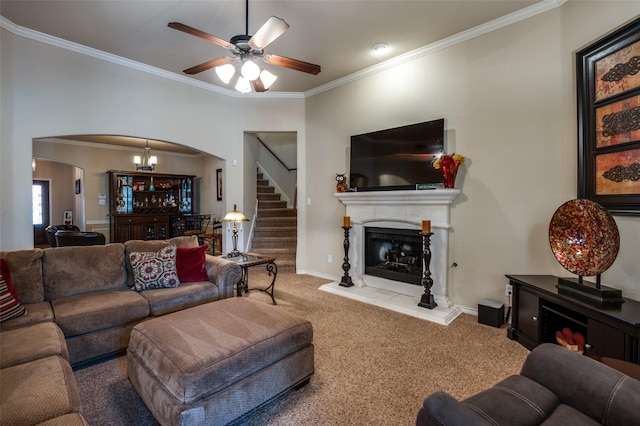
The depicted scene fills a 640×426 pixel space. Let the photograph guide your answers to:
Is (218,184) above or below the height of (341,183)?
above

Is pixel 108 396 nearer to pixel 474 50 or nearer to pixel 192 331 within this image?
pixel 192 331

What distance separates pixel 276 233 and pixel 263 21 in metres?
3.86

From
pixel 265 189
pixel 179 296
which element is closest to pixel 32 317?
pixel 179 296

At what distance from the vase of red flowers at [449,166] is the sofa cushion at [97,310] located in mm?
3244

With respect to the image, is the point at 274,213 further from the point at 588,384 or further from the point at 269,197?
the point at 588,384

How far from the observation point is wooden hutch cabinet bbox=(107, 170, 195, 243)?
736cm

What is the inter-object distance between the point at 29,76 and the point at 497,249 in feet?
18.2

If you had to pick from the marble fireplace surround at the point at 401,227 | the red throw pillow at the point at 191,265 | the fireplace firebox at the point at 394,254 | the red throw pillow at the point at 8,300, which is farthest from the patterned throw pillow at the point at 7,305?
the fireplace firebox at the point at 394,254

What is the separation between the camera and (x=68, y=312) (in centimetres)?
227

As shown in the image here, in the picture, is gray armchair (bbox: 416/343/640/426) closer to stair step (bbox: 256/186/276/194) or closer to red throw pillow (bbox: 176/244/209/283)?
red throw pillow (bbox: 176/244/209/283)

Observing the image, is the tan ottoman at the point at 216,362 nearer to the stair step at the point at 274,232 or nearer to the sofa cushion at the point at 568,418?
the sofa cushion at the point at 568,418

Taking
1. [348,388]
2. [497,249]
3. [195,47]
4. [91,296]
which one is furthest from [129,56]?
[497,249]

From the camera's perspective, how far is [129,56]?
392 cm

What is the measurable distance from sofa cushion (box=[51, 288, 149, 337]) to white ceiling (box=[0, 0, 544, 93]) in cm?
273
